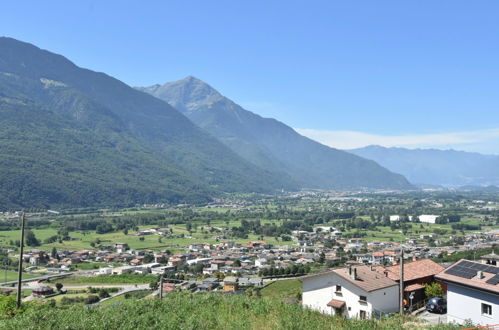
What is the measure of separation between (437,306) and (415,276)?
368 centimetres

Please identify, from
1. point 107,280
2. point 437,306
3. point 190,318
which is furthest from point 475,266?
point 107,280

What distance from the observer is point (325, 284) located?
2289 centimetres

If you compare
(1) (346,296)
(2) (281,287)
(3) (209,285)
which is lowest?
(3) (209,285)

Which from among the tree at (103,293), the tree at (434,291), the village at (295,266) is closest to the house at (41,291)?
the village at (295,266)

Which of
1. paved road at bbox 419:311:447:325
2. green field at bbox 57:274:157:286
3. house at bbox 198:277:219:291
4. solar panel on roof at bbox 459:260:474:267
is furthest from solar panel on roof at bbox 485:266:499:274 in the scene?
green field at bbox 57:274:157:286

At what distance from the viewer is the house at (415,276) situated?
22656mm

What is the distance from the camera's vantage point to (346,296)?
21.9 m

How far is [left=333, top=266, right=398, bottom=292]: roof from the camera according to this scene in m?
21.2

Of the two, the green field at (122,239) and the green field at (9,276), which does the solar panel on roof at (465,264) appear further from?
the green field at (122,239)

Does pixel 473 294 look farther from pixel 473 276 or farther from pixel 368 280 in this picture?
pixel 368 280

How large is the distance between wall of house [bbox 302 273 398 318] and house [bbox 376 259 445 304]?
44.6 inches

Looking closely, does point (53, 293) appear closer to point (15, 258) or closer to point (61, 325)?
point (15, 258)

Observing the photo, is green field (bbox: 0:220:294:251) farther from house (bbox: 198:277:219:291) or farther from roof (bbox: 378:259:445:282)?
roof (bbox: 378:259:445:282)

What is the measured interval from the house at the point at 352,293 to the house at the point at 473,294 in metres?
3.93
